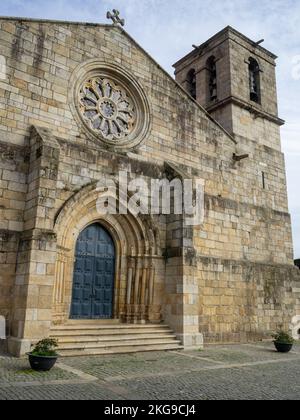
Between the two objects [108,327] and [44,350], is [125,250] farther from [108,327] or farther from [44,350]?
[44,350]

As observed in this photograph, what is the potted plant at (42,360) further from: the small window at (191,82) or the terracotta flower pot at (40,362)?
the small window at (191,82)

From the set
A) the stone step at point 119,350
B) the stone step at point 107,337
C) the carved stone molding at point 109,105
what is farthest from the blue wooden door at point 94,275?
the carved stone molding at point 109,105

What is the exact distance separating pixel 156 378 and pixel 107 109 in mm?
7771

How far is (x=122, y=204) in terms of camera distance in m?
10.5

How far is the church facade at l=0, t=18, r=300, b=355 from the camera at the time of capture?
335 inches

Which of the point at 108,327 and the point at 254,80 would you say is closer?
the point at 108,327

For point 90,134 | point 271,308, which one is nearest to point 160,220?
point 90,134

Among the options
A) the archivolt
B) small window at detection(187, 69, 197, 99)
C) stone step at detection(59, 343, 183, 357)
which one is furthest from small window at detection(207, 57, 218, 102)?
stone step at detection(59, 343, 183, 357)

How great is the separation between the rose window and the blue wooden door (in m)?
2.86

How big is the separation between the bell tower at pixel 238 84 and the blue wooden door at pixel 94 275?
6.69m

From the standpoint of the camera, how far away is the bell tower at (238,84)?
47.5 feet

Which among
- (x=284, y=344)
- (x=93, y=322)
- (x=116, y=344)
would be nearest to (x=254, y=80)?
(x=284, y=344)

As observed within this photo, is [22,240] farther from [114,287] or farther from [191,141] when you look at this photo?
[191,141]

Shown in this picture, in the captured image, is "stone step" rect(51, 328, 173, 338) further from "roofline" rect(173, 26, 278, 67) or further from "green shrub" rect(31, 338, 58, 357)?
"roofline" rect(173, 26, 278, 67)
